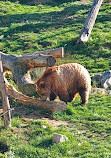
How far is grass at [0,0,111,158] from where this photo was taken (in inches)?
324

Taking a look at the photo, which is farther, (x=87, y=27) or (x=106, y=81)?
(x=87, y=27)

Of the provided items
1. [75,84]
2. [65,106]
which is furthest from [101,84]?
[65,106]

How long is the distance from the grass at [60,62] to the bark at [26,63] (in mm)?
601

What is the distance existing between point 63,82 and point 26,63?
1233mm

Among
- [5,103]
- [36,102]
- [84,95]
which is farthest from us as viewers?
[84,95]

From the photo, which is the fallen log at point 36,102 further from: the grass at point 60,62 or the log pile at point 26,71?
the grass at point 60,62

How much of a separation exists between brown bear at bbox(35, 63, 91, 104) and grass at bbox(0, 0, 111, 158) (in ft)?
1.42

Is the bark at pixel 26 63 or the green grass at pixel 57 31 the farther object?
the green grass at pixel 57 31

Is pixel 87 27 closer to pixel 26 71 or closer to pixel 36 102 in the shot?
pixel 26 71

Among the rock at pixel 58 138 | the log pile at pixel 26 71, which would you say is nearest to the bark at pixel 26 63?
the log pile at pixel 26 71

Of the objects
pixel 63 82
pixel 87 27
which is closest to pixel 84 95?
pixel 63 82

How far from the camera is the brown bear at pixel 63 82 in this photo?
11.0 metres

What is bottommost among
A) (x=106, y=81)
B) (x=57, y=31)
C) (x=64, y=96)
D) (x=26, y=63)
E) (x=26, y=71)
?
(x=106, y=81)

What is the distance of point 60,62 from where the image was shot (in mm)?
14773
